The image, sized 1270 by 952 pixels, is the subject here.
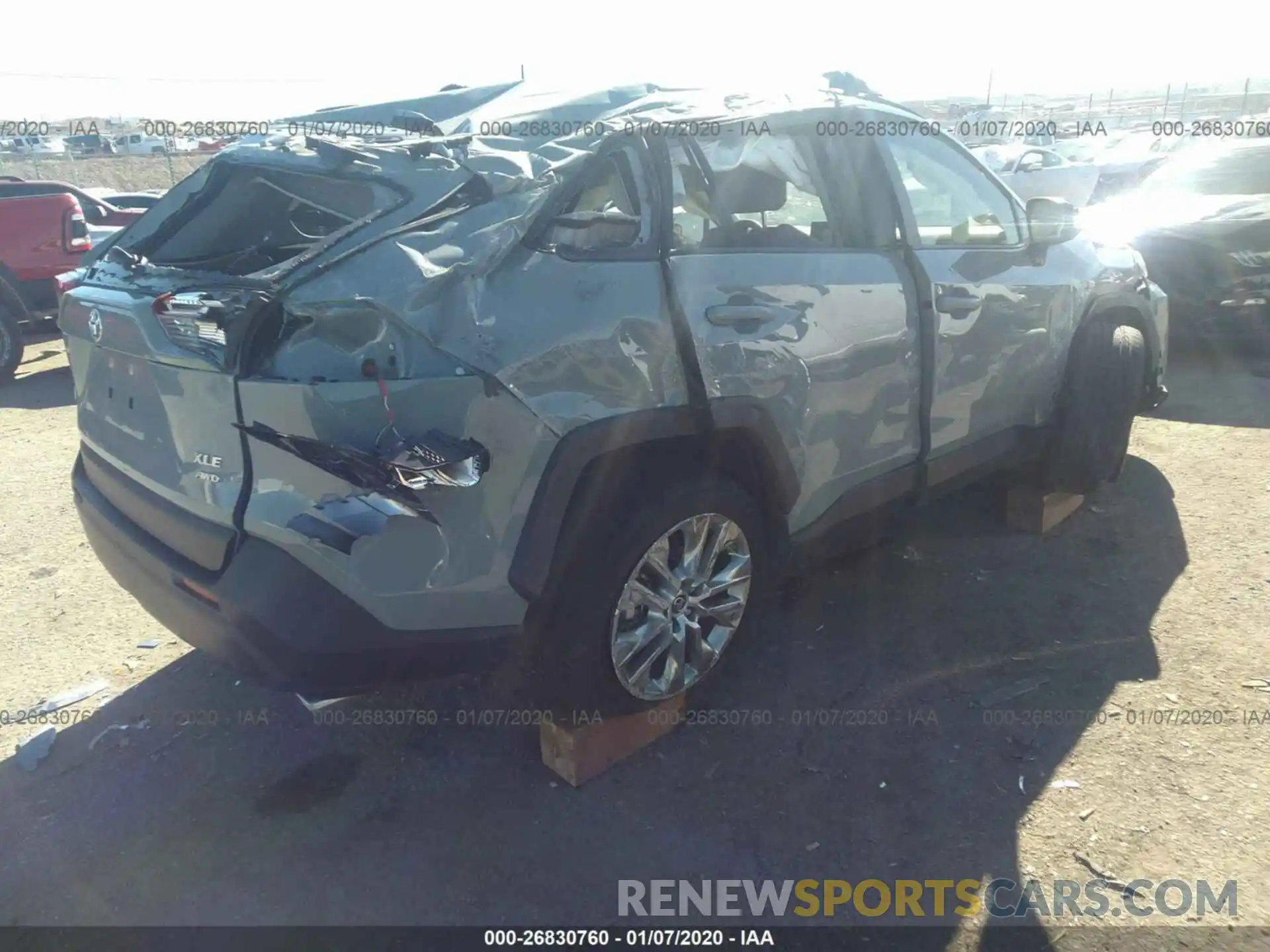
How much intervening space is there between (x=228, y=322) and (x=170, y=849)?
59.3 inches

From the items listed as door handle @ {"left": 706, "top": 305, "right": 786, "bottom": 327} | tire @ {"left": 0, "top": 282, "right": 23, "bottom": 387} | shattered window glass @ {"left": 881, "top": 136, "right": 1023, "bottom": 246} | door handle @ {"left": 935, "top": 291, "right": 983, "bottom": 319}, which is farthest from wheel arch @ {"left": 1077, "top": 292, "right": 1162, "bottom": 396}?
tire @ {"left": 0, "top": 282, "right": 23, "bottom": 387}

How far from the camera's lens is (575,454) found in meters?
2.47

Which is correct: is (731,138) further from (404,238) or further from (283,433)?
(283,433)

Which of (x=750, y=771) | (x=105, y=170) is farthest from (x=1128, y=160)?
(x=105, y=170)

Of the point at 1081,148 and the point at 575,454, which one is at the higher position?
the point at 575,454

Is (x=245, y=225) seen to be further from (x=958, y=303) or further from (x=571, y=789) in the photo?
(x=958, y=303)

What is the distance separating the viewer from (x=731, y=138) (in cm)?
302

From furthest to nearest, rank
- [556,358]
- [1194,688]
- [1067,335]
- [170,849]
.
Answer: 1. [1067,335]
2. [1194,688]
3. [170,849]
4. [556,358]

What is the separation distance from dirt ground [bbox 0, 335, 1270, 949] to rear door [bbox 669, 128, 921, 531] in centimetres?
72

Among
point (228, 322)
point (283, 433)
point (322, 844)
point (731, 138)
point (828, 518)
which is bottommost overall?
point (322, 844)

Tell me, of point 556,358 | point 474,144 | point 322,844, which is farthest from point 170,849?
point 474,144

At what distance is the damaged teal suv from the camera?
228 cm

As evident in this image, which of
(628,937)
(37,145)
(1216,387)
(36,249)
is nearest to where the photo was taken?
(628,937)

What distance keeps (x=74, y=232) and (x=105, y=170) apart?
2526 cm
